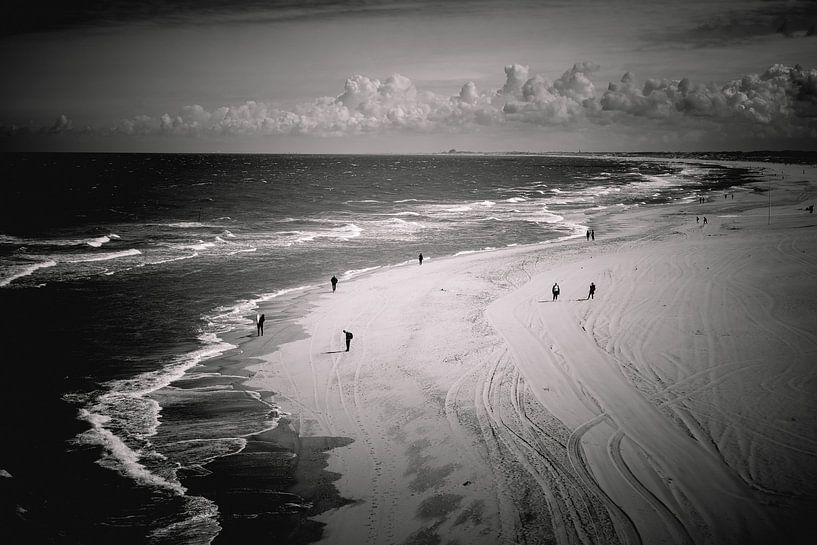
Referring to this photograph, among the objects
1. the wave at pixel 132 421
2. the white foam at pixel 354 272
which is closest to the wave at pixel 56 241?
the white foam at pixel 354 272

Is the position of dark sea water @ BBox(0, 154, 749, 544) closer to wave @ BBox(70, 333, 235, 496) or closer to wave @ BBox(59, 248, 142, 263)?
wave @ BBox(70, 333, 235, 496)

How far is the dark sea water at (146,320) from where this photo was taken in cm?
1260

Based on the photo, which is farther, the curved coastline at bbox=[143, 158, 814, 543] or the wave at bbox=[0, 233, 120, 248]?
the wave at bbox=[0, 233, 120, 248]

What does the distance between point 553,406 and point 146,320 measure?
21013 mm

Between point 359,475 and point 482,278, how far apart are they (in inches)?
887

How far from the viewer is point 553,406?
55.4 feet

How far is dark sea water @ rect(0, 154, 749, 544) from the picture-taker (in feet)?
41.3

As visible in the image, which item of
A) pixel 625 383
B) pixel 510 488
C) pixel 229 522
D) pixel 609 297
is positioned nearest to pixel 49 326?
pixel 229 522

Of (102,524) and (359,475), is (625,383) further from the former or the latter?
(102,524)

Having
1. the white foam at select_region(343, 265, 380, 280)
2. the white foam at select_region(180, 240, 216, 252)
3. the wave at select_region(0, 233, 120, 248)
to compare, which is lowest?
the white foam at select_region(343, 265, 380, 280)

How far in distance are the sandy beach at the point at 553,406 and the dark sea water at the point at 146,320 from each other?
2.28 meters

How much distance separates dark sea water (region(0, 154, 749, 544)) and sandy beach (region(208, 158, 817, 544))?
2280mm

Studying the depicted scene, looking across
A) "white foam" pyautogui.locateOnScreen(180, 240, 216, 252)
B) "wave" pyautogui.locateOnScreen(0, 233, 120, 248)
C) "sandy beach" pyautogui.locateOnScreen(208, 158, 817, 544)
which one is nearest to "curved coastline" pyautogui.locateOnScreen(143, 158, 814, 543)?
"sandy beach" pyautogui.locateOnScreen(208, 158, 817, 544)

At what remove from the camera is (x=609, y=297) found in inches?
1137
